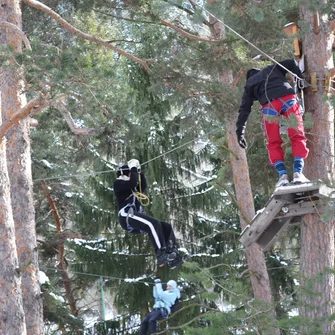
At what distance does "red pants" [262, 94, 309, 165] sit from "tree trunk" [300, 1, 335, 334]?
409 mm

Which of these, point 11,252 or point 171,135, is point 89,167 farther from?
point 11,252

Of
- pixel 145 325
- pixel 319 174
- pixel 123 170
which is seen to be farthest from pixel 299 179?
pixel 145 325

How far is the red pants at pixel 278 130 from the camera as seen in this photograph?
28.5ft

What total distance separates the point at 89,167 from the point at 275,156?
11.6 meters

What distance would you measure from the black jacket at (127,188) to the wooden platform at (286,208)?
6.69ft

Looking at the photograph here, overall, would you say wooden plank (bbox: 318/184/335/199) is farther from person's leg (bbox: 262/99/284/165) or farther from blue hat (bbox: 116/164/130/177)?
blue hat (bbox: 116/164/130/177)

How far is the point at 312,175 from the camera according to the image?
927 cm

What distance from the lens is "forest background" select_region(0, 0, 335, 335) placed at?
9289 millimetres

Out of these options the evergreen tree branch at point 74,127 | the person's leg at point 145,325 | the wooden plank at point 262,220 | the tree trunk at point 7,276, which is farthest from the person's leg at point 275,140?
the person's leg at point 145,325

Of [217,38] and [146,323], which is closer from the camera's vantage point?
[146,323]

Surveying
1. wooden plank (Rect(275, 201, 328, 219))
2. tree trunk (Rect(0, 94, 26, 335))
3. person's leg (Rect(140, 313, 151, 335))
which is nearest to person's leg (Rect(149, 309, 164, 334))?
person's leg (Rect(140, 313, 151, 335))

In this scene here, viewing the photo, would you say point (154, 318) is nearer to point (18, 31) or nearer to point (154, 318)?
point (154, 318)

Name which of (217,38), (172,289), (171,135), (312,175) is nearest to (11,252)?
(172,289)

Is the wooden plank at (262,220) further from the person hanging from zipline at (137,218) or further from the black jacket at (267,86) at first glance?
the person hanging from zipline at (137,218)
